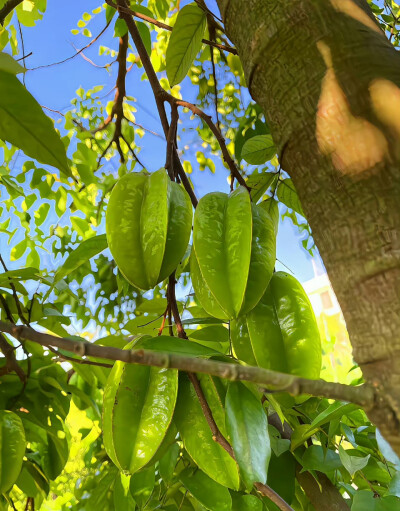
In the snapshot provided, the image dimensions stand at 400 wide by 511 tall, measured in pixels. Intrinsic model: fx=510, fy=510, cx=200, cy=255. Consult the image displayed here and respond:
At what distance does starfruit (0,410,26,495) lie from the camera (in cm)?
81

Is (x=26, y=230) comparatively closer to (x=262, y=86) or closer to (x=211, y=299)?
(x=211, y=299)

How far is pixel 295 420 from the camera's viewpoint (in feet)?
3.19

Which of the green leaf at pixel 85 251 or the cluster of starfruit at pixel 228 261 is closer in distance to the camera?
the cluster of starfruit at pixel 228 261

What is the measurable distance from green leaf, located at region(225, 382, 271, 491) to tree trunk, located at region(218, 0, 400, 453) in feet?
0.65

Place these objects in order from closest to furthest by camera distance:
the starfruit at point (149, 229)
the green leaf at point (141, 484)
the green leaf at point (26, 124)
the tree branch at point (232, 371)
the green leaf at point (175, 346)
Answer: the tree branch at point (232, 371) < the green leaf at point (26, 124) < the green leaf at point (175, 346) < the starfruit at point (149, 229) < the green leaf at point (141, 484)

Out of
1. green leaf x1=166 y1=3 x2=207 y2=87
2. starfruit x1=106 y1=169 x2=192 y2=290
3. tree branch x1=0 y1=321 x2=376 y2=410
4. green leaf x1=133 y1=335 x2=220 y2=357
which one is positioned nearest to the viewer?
tree branch x1=0 y1=321 x2=376 y2=410

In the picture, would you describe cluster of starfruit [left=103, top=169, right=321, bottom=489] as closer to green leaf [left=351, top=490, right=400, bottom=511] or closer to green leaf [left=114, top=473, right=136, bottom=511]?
green leaf [left=351, top=490, right=400, bottom=511]

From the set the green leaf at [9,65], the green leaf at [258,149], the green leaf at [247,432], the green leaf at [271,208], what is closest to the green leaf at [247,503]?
the green leaf at [247,432]

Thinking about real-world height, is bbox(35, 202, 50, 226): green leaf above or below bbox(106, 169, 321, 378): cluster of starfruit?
above

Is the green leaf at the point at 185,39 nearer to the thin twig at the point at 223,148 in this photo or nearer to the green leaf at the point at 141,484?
the thin twig at the point at 223,148

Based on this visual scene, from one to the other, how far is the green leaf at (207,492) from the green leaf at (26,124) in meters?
0.54

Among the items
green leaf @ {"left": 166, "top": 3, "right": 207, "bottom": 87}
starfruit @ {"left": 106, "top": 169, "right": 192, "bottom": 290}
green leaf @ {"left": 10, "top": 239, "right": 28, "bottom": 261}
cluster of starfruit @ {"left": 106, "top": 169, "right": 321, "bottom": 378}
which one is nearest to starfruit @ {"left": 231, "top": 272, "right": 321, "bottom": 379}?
cluster of starfruit @ {"left": 106, "top": 169, "right": 321, "bottom": 378}

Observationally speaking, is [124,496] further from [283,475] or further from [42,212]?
[42,212]

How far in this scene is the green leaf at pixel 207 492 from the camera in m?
0.72
